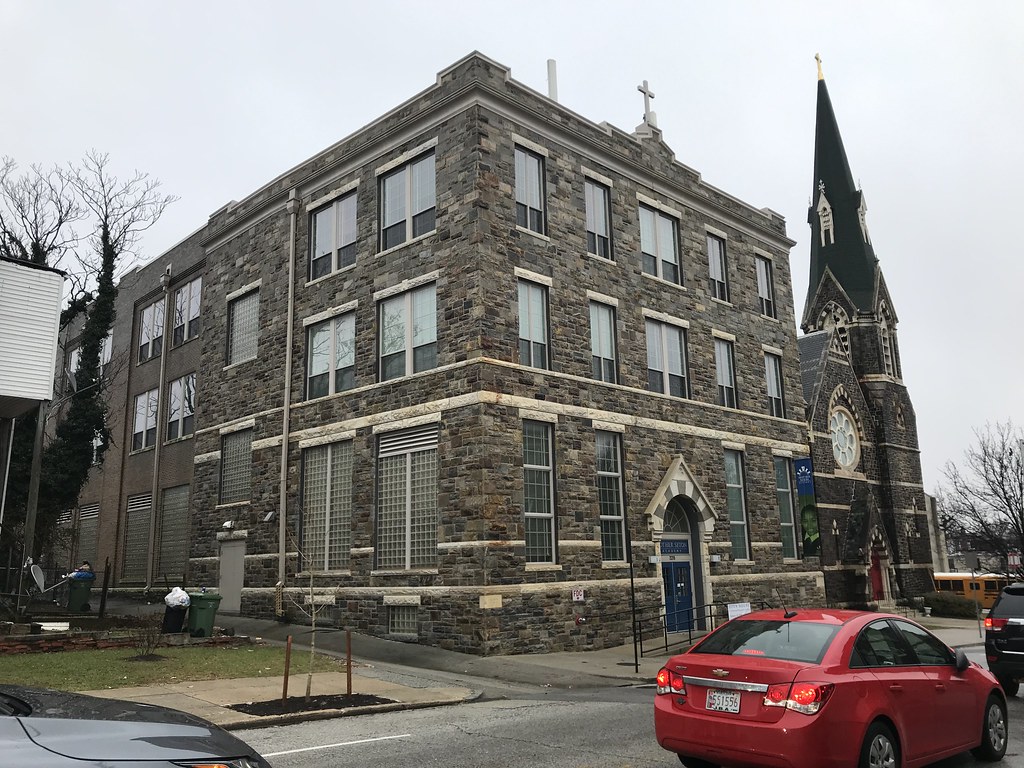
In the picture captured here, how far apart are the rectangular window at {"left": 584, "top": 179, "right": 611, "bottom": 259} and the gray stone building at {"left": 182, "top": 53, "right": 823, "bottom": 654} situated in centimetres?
8

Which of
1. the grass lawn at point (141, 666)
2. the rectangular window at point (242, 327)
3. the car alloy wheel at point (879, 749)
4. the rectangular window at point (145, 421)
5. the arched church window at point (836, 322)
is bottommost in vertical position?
the grass lawn at point (141, 666)

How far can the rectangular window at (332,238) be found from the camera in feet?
77.4

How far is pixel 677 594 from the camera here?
23.2 metres

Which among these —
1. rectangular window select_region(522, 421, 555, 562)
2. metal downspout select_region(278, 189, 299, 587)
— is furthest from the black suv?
metal downspout select_region(278, 189, 299, 587)

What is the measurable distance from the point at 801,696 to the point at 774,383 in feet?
77.3

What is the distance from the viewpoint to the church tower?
37.8 metres

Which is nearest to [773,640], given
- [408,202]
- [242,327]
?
[408,202]

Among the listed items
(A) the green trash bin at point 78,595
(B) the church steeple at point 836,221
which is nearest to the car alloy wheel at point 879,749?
(A) the green trash bin at point 78,595

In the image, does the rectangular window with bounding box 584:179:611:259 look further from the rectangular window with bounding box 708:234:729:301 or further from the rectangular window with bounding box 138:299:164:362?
the rectangular window with bounding box 138:299:164:362

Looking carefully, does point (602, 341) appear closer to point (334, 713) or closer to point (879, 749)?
point (334, 713)

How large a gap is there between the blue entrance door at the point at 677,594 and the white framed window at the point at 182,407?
16526 millimetres

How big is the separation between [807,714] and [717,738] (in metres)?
0.78

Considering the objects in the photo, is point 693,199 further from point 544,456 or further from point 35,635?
point 35,635

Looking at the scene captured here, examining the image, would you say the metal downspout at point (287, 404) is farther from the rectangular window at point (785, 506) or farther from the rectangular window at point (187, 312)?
the rectangular window at point (785, 506)
